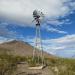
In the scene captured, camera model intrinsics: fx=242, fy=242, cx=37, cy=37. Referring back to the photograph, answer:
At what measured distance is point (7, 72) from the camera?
25.8 metres

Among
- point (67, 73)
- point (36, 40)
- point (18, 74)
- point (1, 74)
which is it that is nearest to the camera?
point (1, 74)

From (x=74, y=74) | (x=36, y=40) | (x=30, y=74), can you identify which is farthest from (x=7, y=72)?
(x=36, y=40)

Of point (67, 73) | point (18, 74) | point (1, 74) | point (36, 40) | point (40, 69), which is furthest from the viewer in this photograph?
point (36, 40)

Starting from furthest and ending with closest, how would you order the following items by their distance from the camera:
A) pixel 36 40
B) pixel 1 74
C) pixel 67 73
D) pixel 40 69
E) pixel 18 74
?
pixel 36 40, pixel 40 69, pixel 67 73, pixel 18 74, pixel 1 74

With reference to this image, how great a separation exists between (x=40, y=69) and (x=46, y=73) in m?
2.96

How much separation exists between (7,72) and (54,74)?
632 centimetres

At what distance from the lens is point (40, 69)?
33.0 metres

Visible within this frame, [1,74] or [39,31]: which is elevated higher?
[39,31]

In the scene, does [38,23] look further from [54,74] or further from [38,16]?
[54,74]

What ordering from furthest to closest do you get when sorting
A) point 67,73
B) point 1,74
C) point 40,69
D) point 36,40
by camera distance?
point 36,40, point 40,69, point 67,73, point 1,74

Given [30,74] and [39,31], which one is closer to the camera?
[30,74]

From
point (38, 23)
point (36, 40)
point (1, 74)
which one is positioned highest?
point (38, 23)

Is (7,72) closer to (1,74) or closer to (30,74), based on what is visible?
→ (1,74)

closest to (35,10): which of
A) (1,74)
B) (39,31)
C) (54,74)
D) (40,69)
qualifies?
(39,31)
